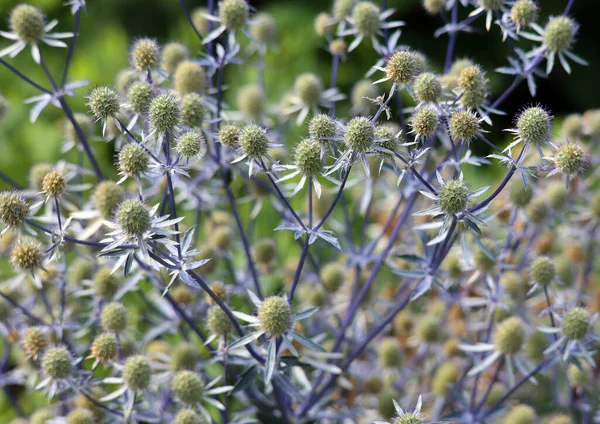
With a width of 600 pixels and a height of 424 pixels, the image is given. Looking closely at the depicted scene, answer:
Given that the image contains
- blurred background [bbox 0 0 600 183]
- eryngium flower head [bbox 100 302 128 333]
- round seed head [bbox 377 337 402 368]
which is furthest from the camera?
blurred background [bbox 0 0 600 183]

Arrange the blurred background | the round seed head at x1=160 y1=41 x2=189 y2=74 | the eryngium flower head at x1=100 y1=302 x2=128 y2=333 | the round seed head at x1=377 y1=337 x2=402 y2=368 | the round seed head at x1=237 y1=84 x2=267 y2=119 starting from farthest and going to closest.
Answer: the blurred background → the round seed head at x1=237 y1=84 x2=267 y2=119 → the round seed head at x1=377 y1=337 x2=402 y2=368 → the round seed head at x1=160 y1=41 x2=189 y2=74 → the eryngium flower head at x1=100 y1=302 x2=128 y2=333

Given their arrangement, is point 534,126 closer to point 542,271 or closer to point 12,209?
point 542,271

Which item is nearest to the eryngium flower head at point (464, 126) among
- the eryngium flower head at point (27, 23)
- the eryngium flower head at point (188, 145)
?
the eryngium flower head at point (188, 145)

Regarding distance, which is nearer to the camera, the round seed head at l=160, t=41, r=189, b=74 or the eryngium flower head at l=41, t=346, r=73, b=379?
the eryngium flower head at l=41, t=346, r=73, b=379

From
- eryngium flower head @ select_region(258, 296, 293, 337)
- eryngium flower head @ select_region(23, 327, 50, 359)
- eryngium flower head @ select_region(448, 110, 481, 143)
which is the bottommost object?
eryngium flower head @ select_region(23, 327, 50, 359)

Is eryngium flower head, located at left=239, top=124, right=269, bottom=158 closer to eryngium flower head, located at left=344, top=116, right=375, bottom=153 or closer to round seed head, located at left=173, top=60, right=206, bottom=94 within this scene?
eryngium flower head, located at left=344, top=116, right=375, bottom=153

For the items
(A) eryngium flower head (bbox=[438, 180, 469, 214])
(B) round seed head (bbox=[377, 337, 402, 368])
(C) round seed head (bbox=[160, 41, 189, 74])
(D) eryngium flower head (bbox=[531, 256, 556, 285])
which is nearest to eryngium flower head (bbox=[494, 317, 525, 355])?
(D) eryngium flower head (bbox=[531, 256, 556, 285])
